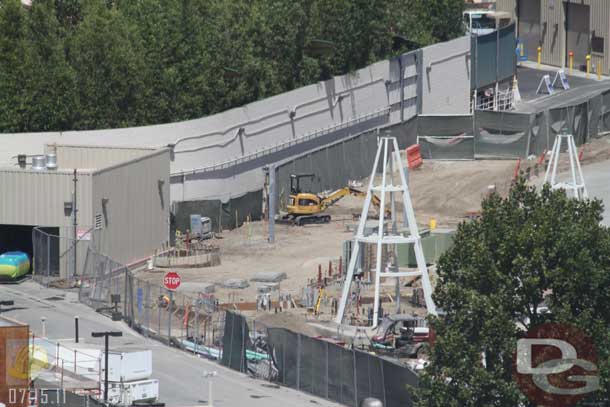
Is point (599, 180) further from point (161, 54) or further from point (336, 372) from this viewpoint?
point (336, 372)

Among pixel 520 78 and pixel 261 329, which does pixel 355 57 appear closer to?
pixel 520 78

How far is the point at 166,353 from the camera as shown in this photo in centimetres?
5416

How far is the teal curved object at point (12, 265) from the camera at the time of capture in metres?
63.8

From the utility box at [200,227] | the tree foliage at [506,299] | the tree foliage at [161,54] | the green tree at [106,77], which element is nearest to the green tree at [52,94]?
the tree foliage at [161,54]

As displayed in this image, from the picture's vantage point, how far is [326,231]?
3014 inches

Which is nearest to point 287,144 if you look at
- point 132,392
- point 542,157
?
point 542,157

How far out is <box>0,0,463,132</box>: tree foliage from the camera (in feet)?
265

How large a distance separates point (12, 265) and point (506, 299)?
83.0 feet

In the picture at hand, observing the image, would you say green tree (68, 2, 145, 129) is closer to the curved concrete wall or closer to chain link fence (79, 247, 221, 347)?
the curved concrete wall

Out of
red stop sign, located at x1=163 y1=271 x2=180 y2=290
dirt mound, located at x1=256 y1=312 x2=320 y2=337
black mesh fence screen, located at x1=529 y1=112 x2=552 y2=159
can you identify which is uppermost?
black mesh fence screen, located at x1=529 y1=112 x2=552 y2=159

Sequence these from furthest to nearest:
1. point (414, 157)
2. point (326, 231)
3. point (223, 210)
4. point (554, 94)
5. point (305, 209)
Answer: point (554, 94) < point (414, 157) < point (305, 209) < point (223, 210) < point (326, 231)

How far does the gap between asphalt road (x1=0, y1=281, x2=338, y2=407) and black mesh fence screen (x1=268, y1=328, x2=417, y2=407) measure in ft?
1.49

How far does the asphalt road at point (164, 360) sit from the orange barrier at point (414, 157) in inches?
1055

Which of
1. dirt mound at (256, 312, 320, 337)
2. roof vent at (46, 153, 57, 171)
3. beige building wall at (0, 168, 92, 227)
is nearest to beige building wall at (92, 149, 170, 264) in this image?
beige building wall at (0, 168, 92, 227)
